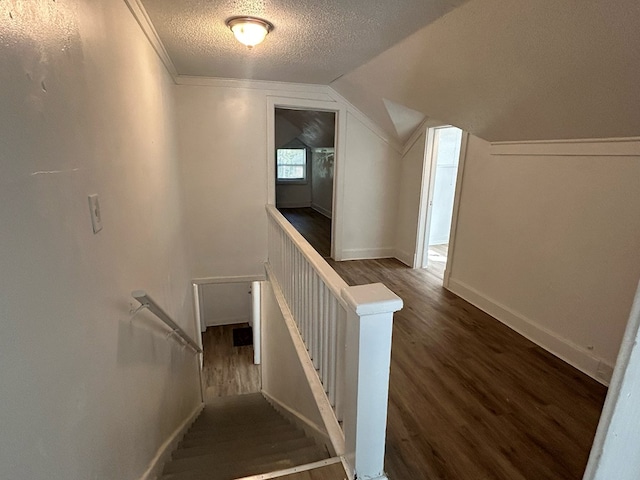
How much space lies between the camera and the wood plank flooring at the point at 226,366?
5289 millimetres

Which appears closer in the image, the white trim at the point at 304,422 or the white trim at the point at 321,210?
the white trim at the point at 304,422

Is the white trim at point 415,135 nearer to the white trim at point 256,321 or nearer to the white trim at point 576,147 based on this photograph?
the white trim at point 576,147

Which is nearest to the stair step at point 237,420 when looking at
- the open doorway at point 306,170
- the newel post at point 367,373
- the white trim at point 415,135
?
the newel post at point 367,373

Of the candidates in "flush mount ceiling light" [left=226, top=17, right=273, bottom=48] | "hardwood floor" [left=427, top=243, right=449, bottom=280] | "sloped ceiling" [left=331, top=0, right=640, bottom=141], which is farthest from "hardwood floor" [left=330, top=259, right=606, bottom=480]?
"flush mount ceiling light" [left=226, top=17, right=273, bottom=48]

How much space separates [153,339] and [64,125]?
1.36 meters

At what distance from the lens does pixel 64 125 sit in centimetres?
98

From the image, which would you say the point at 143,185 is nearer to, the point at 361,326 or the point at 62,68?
the point at 62,68

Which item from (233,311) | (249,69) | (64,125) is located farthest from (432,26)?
(233,311)

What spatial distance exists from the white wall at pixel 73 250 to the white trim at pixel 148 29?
95mm

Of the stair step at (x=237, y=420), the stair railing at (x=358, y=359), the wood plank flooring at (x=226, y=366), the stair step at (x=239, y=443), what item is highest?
the stair railing at (x=358, y=359)

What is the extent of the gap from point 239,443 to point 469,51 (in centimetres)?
320

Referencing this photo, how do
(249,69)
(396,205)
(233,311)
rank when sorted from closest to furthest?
(249,69)
(396,205)
(233,311)

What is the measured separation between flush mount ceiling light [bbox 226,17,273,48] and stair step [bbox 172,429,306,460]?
2.81 metres

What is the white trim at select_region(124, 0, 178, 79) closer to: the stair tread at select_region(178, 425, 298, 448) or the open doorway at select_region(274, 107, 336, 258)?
the stair tread at select_region(178, 425, 298, 448)
